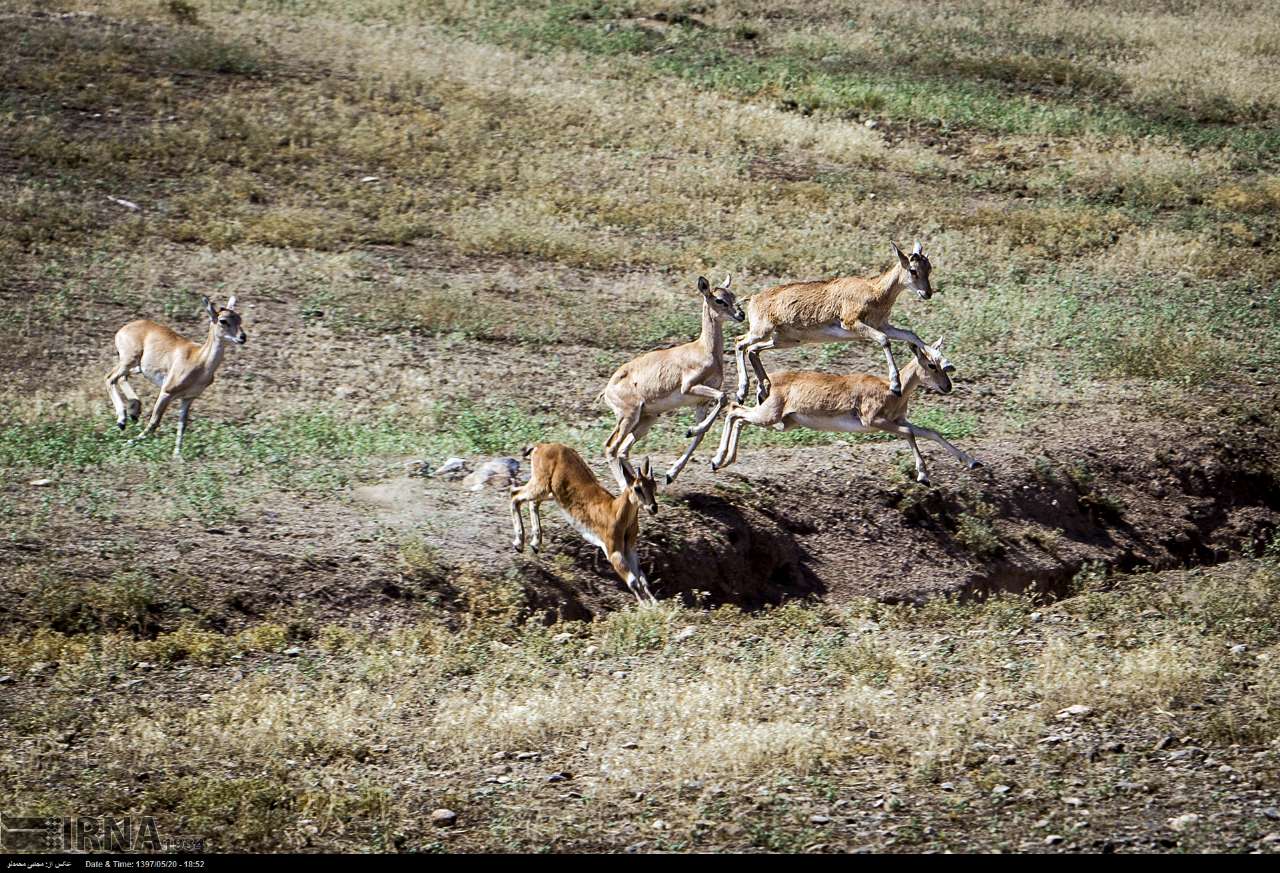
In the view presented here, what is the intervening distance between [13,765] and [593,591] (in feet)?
16.6

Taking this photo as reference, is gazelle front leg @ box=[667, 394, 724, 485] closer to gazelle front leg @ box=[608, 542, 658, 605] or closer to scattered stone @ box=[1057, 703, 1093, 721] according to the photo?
gazelle front leg @ box=[608, 542, 658, 605]

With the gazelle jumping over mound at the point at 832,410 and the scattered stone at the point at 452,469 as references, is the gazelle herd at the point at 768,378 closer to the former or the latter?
the gazelle jumping over mound at the point at 832,410

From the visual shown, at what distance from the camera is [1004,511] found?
15.1m

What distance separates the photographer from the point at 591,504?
13.1m

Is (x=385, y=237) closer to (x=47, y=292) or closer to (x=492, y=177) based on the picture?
(x=492, y=177)

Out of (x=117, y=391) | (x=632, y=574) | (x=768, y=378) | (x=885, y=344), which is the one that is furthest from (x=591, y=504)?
(x=117, y=391)

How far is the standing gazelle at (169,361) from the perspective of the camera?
606 inches

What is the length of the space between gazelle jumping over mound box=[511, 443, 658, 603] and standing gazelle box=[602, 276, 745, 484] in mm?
1101

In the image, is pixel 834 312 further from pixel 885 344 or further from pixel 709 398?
pixel 709 398

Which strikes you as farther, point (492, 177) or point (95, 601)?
point (492, 177)

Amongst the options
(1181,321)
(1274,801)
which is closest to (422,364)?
(1181,321)

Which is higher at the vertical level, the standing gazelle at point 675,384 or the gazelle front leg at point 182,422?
the standing gazelle at point 675,384

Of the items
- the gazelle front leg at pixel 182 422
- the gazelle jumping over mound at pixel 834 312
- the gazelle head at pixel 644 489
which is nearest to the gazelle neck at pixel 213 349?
the gazelle front leg at pixel 182 422
